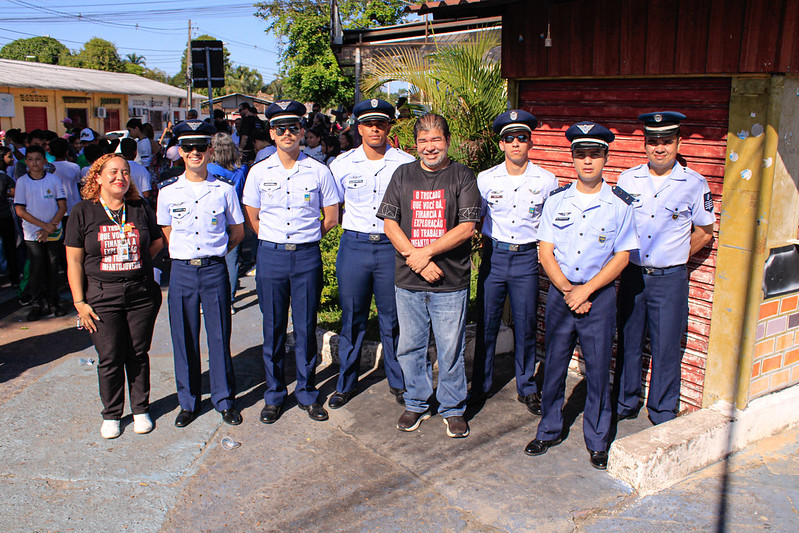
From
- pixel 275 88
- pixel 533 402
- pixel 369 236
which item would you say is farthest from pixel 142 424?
pixel 275 88

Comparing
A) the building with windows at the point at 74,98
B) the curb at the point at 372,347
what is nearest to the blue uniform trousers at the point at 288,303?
the curb at the point at 372,347

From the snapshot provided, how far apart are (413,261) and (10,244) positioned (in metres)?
6.32

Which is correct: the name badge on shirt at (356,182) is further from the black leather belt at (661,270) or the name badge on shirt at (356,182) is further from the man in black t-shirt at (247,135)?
the man in black t-shirt at (247,135)

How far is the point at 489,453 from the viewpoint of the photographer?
449 centimetres

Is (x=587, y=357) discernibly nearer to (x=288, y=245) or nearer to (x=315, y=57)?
(x=288, y=245)

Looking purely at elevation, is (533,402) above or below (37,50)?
below

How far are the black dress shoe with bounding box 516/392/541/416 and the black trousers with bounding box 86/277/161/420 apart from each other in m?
2.81

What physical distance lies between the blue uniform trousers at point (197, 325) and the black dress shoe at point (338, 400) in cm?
75

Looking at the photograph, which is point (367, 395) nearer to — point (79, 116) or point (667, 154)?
point (667, 154)

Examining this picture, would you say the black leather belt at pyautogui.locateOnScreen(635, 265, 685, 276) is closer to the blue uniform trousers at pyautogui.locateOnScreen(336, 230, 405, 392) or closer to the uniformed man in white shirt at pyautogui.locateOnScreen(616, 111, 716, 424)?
the uniformed man in white shirt at pyautogui.locateOnScreen(616, 111, 716, 424)

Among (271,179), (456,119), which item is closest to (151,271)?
(271,179)

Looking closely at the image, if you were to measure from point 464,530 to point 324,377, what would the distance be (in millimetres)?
2482

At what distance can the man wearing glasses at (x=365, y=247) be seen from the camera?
5031 millimetres

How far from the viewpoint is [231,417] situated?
193 inches
